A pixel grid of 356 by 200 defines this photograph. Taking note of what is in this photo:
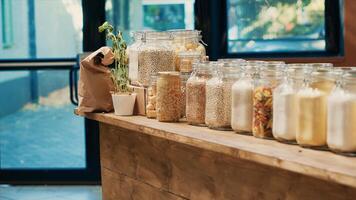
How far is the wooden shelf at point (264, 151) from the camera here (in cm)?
147

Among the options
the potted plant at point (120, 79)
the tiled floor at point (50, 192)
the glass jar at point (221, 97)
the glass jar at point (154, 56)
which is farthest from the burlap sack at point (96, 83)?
the tiled floor at point (50, 192)

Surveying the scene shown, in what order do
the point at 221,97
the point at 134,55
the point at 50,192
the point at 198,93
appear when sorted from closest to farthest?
the point at 221,97 < the point at 198,93 < the point at 134,55 < the point at 50,192

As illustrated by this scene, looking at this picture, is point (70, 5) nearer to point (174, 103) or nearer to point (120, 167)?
A: point (120, 167)

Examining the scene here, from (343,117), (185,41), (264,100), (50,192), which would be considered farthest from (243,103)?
(50,192)

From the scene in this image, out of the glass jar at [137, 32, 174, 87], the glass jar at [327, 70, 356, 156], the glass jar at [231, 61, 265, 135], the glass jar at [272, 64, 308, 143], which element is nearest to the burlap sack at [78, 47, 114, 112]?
the glass jar at [137, 32, 174, 87]

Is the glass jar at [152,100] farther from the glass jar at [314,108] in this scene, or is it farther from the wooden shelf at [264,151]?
the glass jar at [314,108]

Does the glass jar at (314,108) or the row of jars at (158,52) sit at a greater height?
the row of jars at (158,52)

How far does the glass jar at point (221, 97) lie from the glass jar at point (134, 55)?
529mm

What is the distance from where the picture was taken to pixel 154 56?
2.49 metres

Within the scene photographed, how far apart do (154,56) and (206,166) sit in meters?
0.58

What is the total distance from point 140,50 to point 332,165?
1.20m

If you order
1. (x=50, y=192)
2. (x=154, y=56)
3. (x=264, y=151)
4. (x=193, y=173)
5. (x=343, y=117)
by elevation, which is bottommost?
(x=50, y=192)

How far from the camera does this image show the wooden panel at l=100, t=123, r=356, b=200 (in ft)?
5.70

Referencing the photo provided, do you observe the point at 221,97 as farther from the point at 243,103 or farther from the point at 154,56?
the point at 154,56
